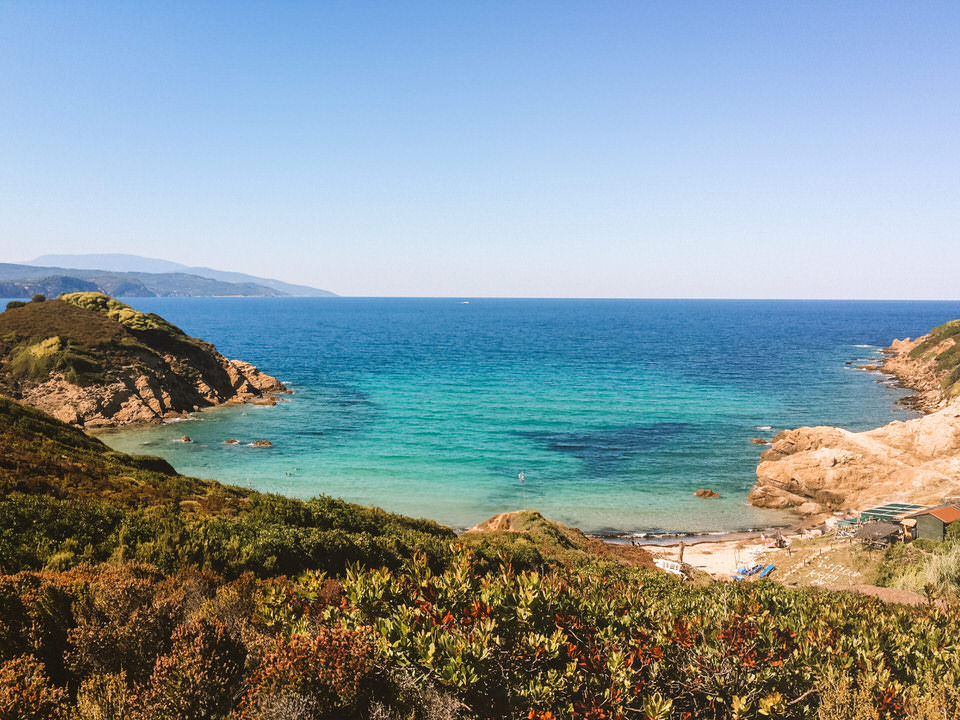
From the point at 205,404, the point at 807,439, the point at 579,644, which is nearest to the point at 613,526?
the point at 807,439

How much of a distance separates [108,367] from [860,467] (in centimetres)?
7214

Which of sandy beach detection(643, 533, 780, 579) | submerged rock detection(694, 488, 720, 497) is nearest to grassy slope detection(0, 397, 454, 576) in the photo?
sandy beach detection(643, 533, 780, 579)

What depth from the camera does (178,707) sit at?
18.9 ft

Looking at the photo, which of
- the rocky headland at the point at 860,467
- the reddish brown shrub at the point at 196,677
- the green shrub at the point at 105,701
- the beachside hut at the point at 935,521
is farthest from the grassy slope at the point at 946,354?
the green shrub at the point at 105,701

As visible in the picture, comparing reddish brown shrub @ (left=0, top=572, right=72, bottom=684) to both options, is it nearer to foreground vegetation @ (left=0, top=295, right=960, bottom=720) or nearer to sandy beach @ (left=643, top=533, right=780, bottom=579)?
foreground vegetation @ (left=0, top=295, right=960, bottom=720)

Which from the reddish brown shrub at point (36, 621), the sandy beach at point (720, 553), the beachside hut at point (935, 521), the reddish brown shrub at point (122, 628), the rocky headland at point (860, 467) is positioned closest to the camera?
the reddish brown shrub at point (122, 628)

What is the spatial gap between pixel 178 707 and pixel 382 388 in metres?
69.7

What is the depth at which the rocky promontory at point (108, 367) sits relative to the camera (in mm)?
53906

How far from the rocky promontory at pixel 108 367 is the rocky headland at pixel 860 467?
5619cm

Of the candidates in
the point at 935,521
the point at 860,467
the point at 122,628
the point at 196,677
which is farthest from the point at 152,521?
the point at 860,467

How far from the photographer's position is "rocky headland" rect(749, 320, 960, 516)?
3644 cm

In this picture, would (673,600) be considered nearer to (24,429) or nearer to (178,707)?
(178,707)

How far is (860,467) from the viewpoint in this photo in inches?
1528

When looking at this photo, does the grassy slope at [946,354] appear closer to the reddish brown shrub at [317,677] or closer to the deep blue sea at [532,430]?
the deep blue sea at [532,430]
